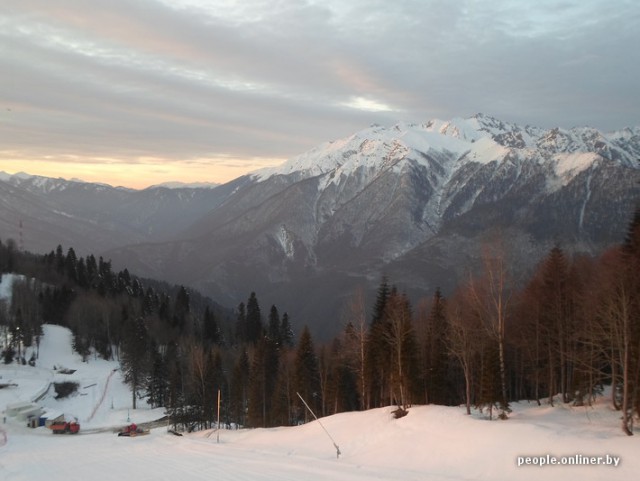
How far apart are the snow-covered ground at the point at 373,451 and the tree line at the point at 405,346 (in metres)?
2.84

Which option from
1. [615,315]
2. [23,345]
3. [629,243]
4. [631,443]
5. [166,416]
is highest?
[629,243]

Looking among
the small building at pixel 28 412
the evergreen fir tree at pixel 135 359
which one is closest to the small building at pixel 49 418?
the small building at pixel 28 412

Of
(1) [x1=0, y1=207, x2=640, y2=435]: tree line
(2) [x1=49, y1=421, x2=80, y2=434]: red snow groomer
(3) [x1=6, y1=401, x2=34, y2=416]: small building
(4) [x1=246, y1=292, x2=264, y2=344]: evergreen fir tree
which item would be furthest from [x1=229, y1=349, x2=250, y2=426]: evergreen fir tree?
(4) [x1=246, y1=292, x2=264, y2=344]: evergreen fir tree

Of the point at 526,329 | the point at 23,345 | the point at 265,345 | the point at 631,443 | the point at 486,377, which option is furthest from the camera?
the point at 23,345

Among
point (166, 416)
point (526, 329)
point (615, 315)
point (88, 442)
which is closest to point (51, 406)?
point (166, 416)

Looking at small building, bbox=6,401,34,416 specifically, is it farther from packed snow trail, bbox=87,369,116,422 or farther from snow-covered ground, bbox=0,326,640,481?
snow-covered ground, bbox=0,326,640,481

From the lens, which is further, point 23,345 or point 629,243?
point 23,345

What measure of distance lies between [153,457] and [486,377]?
2338 centimetres

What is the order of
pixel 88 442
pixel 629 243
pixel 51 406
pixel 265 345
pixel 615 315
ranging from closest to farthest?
pixel 615 315, pixel 629 243, pixel 88 442, pixel 265 345, pixel 51 406

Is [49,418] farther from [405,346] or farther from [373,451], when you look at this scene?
[373,451]

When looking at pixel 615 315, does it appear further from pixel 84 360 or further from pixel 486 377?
pixel 84 360

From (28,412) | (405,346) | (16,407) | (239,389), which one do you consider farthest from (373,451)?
(16,407)

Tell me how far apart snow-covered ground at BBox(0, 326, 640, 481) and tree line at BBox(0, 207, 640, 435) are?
2.84 m

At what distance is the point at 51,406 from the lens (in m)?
81.1
